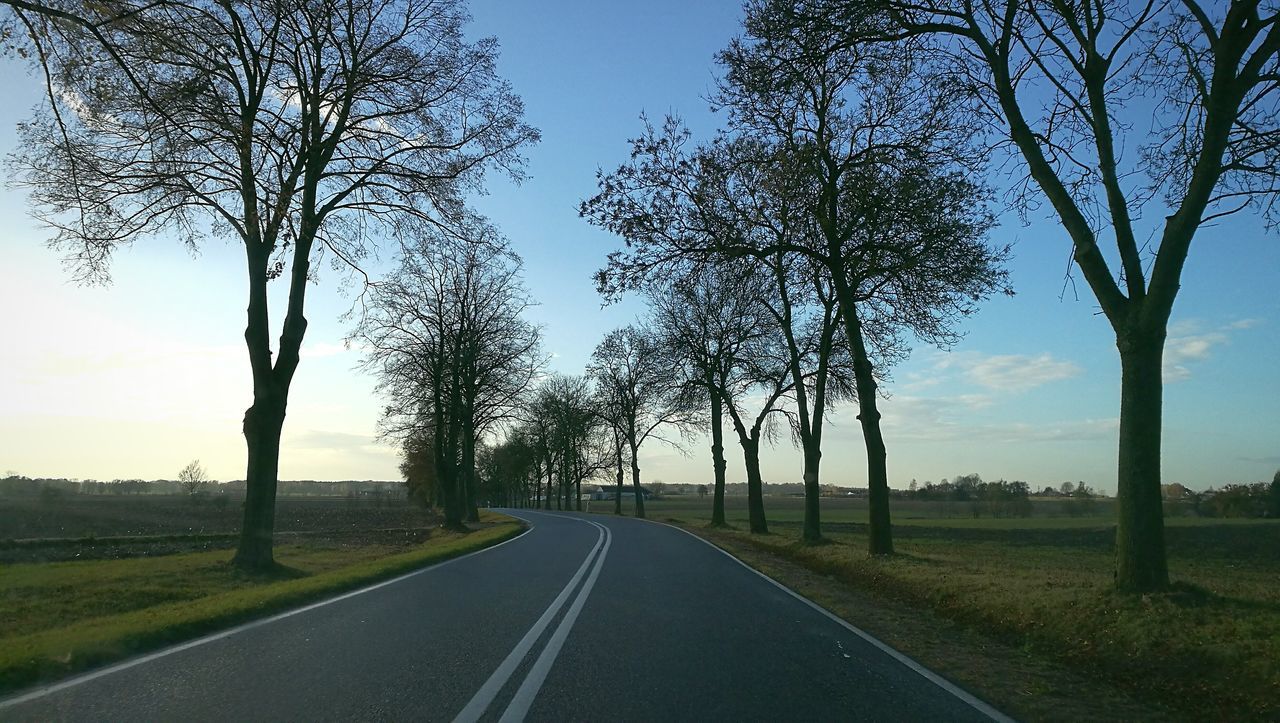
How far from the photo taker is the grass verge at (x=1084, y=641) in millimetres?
6531

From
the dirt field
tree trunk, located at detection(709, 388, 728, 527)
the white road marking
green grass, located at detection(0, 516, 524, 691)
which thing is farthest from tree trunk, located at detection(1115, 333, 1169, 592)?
tree trunk, located at detection(709, 388, 728, 527)

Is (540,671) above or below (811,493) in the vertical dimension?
below

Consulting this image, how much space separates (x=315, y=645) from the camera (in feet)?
26.2

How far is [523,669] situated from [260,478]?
12.1 meters

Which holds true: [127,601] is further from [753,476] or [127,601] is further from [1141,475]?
[753,476]

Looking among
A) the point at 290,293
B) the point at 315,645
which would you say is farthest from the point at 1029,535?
the point at 315,645

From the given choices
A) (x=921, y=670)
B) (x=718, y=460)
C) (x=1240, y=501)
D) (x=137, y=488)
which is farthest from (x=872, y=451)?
(x=137, y=488)

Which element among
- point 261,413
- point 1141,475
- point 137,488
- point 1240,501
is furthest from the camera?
point 137,488

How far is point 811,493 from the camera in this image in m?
24.8

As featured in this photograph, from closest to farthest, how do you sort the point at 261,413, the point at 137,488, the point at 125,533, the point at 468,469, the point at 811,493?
the point at 261,413 → the point at 811,493 → the point at 125,533 → the point at 468,469 → the point at 137,488

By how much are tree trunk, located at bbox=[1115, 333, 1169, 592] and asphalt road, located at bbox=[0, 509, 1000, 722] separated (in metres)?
3.55

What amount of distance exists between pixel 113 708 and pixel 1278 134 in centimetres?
1390

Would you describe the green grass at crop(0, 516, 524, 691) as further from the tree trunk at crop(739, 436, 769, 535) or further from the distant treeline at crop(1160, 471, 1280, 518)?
the distant treeline at crop(1160, 471, 1280, 518)

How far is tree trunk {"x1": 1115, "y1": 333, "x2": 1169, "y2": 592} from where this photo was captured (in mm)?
9586
